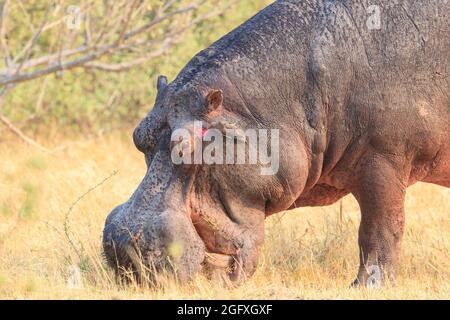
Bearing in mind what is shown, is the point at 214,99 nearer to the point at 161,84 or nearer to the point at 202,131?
the point at 202,131

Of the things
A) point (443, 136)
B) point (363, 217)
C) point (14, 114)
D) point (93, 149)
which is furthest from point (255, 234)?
point (14, 114)

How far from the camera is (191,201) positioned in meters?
5.88

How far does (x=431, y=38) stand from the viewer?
6.10 metres

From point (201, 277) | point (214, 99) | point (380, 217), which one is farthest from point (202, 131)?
point (380, 217)

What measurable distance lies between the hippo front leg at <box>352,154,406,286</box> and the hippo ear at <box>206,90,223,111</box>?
2.97ft

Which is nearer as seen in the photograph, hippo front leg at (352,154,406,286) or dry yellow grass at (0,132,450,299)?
dry yellow grass at (0,132,450,299)

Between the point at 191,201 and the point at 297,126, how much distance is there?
2.37 ft

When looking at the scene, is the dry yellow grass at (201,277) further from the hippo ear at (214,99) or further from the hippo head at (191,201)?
→ the hippo ear at (214,99)

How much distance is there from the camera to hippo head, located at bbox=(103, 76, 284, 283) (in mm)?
5754

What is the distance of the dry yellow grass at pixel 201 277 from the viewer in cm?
589

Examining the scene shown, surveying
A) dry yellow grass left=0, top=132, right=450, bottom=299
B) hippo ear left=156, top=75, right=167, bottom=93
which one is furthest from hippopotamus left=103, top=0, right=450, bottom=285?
dry yellow grass left=0, top=132, right=450, bottom=299

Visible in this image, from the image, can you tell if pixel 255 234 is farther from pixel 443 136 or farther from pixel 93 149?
pixel 93 149

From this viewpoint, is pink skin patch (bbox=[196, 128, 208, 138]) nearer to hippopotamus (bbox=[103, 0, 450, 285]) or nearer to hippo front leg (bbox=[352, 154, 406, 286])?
hippopotamus (bbox=[103, 0, 450, 285])

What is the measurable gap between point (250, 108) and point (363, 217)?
2.94 ft
